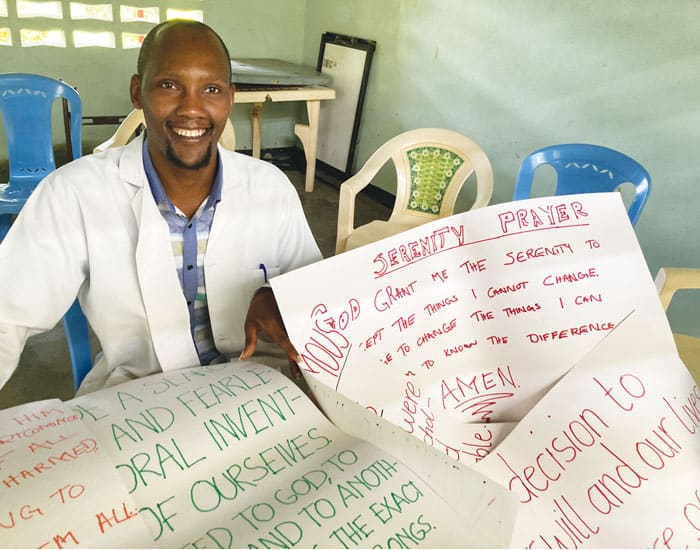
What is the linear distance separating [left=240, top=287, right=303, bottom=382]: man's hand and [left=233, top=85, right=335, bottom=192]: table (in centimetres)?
307

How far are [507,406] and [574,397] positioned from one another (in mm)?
94

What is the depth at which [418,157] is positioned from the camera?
2.26m

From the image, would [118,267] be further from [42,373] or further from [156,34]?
[42,373]

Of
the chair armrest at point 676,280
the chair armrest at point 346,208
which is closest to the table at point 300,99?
the chair armrest at point 346,208

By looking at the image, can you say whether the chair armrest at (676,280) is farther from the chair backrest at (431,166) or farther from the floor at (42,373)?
the floor at (42,373)

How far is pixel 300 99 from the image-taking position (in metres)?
3.86

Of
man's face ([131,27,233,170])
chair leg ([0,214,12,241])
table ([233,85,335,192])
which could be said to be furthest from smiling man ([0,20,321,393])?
table ([233,85,335,192])

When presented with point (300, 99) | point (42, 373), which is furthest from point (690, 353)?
point (300, 99)

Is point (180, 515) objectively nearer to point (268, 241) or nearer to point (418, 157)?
point (268, 241)

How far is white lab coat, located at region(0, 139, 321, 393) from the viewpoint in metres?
0.91

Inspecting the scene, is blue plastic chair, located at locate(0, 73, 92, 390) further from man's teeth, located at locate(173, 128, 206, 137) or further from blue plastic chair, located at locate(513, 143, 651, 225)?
blue plastic chair, located at locate(513, 143, 651, 225)

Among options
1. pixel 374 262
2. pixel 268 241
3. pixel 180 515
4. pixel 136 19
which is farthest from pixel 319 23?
pixel 180 515

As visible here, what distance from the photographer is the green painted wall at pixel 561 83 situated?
89.3 inches

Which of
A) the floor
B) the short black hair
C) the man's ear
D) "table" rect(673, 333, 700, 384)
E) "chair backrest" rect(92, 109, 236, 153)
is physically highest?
the short black hair
